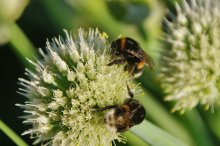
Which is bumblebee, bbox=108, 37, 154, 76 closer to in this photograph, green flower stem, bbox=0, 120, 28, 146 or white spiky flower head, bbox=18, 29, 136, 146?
white spiky flower head, bbox=18, 29, 136, 146

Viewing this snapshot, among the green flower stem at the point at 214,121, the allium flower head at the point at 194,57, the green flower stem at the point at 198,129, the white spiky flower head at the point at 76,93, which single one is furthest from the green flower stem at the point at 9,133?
the green flower stem at the point at 214,121

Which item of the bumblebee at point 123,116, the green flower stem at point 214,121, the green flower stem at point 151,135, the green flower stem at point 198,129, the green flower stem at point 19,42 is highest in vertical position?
the green flower stem at point 19,42

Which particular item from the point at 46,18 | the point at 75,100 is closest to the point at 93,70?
the point at 75,100

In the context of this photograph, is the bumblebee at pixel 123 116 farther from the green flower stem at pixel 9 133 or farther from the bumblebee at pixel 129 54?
the green flower stem at pixel 9 133

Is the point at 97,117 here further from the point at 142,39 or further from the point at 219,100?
the point at 142,39

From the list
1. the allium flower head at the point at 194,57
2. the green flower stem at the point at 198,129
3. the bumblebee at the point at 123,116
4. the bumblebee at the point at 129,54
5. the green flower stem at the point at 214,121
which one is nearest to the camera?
the bumblebee at the point at 123,116

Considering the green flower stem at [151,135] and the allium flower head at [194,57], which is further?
the allium flower head at [194,57]

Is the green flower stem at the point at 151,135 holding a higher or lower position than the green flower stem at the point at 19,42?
lower
